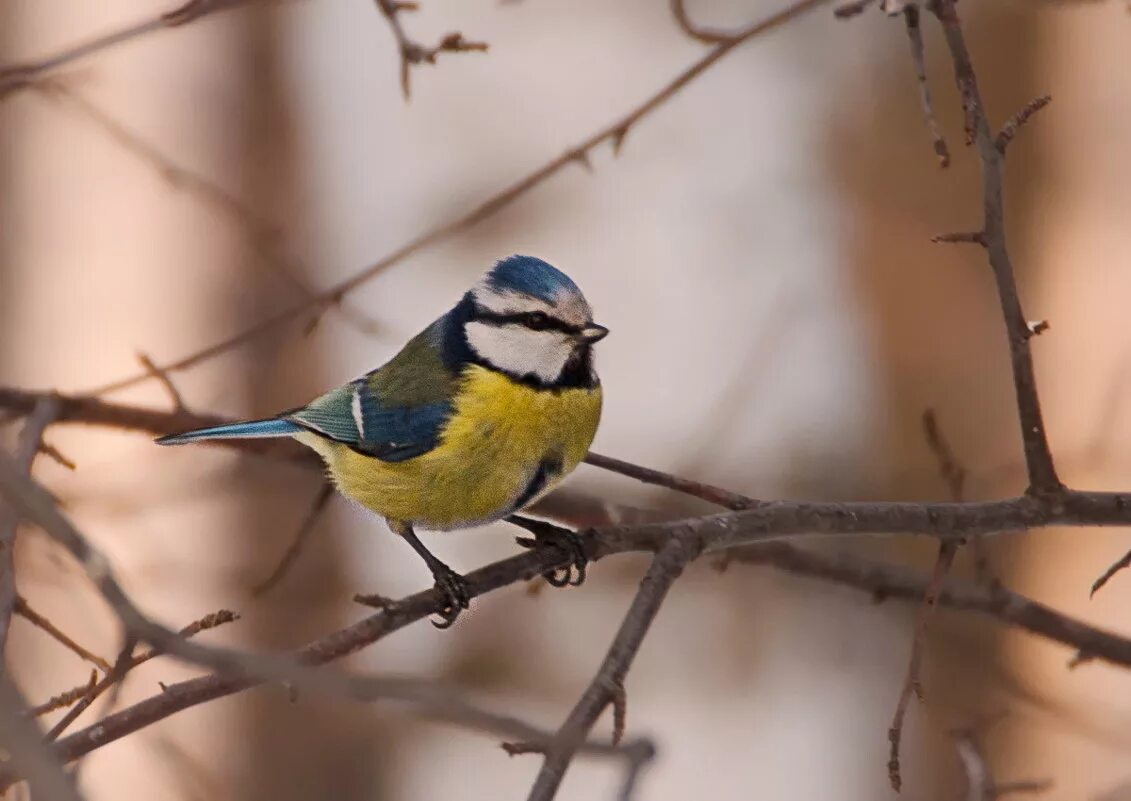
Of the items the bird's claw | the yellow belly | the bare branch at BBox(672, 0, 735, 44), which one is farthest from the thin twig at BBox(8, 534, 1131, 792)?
the bare branch at BBox(672, 0, 735, 44)

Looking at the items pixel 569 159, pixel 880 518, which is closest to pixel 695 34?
pixel 569 159

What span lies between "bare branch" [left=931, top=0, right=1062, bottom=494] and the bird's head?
606 mm

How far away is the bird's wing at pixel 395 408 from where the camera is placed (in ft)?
5.83

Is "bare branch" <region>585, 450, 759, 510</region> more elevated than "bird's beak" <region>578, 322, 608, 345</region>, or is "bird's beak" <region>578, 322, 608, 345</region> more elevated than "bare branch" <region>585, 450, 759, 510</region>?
"bird's beak" <region>578, 322, 608, 345</region>

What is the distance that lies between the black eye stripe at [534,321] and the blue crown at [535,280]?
0.03m

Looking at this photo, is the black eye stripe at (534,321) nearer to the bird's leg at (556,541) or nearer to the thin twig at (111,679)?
the bird's leg at (556,541)

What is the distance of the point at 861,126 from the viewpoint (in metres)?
3.69

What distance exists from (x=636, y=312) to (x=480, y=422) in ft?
7.07

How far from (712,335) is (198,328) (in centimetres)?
154

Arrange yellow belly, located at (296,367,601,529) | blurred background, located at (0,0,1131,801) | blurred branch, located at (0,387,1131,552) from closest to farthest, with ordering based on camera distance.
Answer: blurred branch, located at (0,387,1131,552), yellow belly, located at (296,367,601,529), blurred background, located at (0,0,1131,801)

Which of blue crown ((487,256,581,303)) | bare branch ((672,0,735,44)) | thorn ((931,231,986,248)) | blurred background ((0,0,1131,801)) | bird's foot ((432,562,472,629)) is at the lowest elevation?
bird's foot ((432,562,472,629))

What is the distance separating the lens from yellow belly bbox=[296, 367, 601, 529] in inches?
67.2

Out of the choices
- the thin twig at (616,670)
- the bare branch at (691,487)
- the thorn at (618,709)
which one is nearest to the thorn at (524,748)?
the thin twig at (616,670)

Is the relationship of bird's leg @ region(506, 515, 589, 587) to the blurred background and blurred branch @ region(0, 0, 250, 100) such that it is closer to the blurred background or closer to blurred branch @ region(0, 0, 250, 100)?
blurred branch @ region(0, 0, 250, 100)
